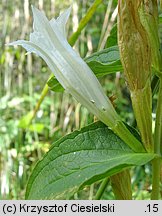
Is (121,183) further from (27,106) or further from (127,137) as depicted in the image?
(27,106)

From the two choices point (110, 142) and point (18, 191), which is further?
point (18, 191)

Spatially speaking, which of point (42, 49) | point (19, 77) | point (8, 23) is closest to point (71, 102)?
point (19, 77)

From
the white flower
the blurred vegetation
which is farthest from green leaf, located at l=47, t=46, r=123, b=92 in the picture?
the blurred vegetation

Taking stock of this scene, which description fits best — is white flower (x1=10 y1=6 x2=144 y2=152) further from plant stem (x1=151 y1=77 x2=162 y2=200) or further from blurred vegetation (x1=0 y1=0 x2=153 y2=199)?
blurred vegetation (x1=0 y1=0 x2=153 y2=199)

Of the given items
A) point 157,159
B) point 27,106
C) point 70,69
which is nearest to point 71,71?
point 70,69

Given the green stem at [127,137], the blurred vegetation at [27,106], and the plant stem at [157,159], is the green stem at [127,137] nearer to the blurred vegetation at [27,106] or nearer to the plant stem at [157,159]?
the plant stem at [157,159]

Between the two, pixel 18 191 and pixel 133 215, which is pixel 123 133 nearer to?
pixel 133 215
